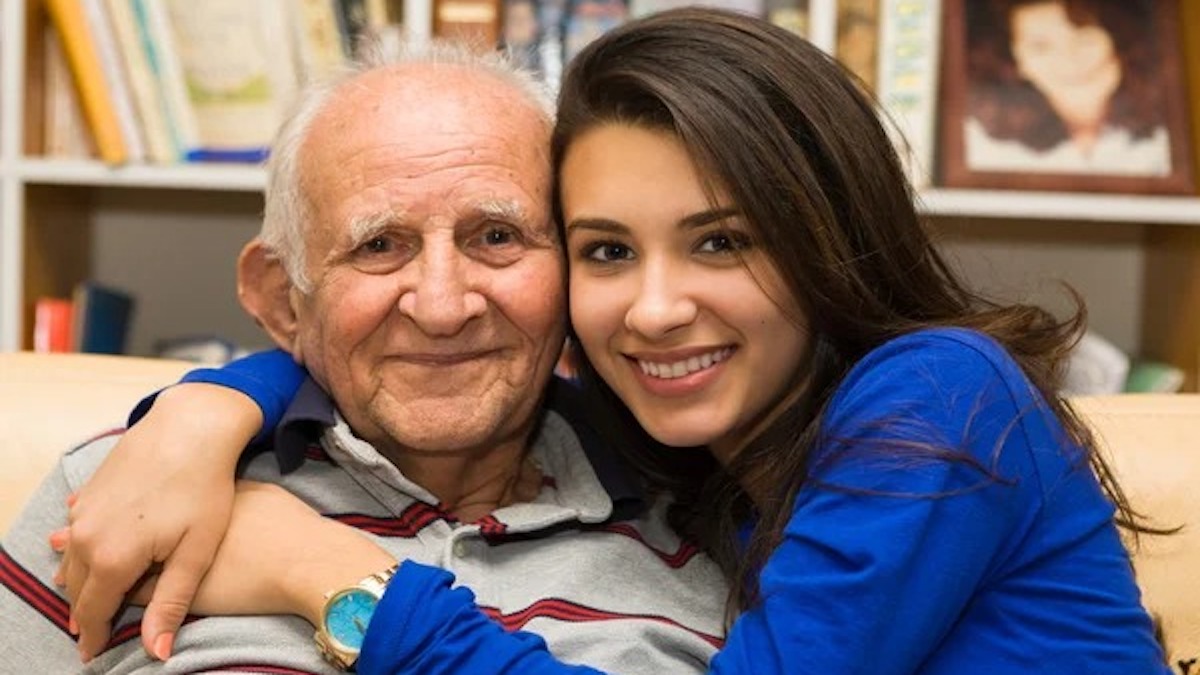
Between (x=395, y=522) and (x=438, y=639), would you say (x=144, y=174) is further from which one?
(x=438, y=639)

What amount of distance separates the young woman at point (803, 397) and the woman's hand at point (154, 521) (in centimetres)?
4

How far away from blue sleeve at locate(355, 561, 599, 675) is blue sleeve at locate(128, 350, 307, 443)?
266 mm

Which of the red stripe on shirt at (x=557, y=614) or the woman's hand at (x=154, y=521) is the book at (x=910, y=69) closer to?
the red stripe on shirt at (x=557, y=614)

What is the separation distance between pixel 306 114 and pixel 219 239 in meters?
1.17

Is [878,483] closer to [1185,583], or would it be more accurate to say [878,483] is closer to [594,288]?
[594,288]

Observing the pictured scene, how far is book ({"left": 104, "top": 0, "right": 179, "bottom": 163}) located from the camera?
221 centimetres

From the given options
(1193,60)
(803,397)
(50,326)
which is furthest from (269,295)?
(1193,60)

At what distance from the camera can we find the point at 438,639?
1.21 metres

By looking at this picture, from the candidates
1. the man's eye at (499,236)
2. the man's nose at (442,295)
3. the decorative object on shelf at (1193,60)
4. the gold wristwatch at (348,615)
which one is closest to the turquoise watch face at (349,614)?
the gold wristwatch at (348,615)

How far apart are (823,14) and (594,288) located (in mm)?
944

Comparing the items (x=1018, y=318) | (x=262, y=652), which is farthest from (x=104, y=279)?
(x=1018, y=318)

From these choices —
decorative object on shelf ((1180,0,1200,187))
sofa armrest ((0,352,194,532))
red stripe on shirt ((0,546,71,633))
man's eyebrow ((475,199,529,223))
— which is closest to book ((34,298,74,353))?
sofa armrest ((0,352,194,532))

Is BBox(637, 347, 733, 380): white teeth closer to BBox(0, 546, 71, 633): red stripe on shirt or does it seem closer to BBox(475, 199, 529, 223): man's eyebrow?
BBox(475, 199, 529, 223): man's eyebrow

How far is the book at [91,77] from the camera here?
220 centimetres
